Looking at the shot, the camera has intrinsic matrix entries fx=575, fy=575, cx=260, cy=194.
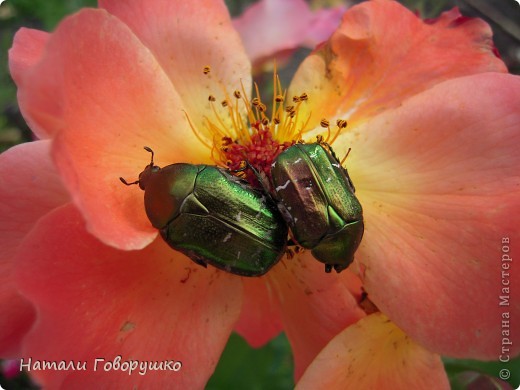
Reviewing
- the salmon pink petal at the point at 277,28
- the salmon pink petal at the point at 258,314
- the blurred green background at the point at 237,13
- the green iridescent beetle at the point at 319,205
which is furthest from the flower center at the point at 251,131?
the blurred green background at the point at 237,13

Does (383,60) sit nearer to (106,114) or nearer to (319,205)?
(319,205)

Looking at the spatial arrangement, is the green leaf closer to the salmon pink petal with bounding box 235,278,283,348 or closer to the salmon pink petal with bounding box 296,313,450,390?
the salmon pink petal with bounding box 235,278,283,348

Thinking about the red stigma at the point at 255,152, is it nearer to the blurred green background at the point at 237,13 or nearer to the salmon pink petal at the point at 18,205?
the salmon pink petal at the point at 18,205

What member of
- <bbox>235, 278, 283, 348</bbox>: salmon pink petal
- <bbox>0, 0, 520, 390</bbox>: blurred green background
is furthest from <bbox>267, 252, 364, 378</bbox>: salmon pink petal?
<bbox>0, 0, 520, 390</bbox>: blurred green background

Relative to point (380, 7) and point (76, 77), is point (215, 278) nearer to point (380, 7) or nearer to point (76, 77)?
point (76, 77)

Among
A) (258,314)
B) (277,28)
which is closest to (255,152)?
(258,314)

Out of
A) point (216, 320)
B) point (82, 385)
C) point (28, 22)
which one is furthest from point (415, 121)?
point (28, 22)
